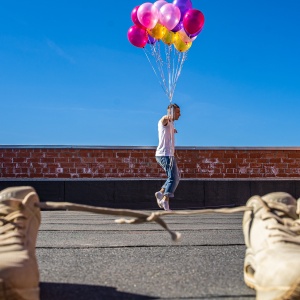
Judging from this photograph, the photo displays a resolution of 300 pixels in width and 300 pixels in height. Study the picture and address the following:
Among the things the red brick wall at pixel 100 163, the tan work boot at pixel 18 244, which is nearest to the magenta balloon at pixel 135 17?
the red brick wall at pixel 100 163

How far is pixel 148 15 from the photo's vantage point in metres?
7.46

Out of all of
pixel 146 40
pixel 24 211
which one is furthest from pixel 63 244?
pixel 146 40

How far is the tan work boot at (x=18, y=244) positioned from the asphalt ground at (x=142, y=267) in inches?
9.9

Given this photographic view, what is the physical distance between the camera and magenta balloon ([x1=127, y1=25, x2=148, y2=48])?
7836 mm

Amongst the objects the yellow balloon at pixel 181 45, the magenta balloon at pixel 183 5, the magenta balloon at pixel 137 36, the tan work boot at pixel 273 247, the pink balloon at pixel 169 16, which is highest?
the magenta balloon at pixel 183 5

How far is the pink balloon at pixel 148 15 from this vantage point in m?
7.47

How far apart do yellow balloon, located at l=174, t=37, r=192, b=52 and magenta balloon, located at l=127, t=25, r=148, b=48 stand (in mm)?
542

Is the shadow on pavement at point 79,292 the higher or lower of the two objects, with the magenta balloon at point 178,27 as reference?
lower

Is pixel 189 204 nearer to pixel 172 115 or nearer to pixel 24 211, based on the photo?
pixel 172 115

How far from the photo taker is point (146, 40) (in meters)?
7.97

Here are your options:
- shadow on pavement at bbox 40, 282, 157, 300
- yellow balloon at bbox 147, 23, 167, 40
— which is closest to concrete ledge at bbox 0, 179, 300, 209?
yellow balloon at bbox 147, 23, 167, 40

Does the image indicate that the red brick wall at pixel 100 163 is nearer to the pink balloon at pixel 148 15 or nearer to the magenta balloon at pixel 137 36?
the magenta balloon at pixel 137 36

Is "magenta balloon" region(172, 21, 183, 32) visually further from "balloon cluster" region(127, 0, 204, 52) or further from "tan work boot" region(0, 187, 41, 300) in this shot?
"tan work boot" region(0, 187, 41, 300)

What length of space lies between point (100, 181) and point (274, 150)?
4149 millimetres
